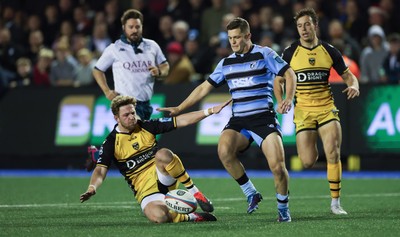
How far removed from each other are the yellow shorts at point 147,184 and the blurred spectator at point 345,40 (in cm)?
875

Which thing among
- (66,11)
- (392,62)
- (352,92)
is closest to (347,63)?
(392,62)

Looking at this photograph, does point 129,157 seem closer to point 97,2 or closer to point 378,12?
point 378,12

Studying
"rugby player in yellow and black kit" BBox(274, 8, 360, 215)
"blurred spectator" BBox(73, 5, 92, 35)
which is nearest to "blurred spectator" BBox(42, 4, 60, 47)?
"blurred spectator" BBox(73, 5, 92, 35)

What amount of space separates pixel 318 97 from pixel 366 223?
2187mm

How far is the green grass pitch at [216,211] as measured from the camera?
378 inches

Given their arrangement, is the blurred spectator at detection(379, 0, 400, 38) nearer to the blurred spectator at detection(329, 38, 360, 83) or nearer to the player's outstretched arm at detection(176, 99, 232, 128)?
the blurred spectator at detection(329, 38, 360, 83)

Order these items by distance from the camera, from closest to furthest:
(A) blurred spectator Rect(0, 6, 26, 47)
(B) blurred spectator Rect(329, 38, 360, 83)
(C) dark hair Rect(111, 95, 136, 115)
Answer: (C) dark hair Rect(111, 95, 136, 115), (B) blurred spectator Rect(329, 38, 360, 83), (A) blurred spectator Rect(0, 6, 26, 47)

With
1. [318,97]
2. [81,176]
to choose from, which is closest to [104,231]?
[318,97]

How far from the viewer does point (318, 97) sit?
11.8m

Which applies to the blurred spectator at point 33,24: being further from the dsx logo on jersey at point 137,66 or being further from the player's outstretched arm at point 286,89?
the player's outstretched arm at point 286,89

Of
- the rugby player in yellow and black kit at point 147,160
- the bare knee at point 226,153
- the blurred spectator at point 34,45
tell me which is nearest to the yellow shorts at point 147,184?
the rugby player in yellow and black kit at point 147,160

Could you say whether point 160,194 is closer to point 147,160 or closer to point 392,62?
point 147,160

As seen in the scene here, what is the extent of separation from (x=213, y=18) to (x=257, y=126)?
11.3 meters

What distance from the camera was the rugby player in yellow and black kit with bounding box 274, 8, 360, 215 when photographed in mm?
11617
